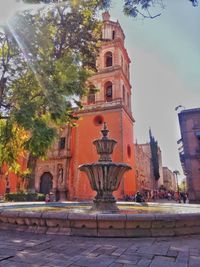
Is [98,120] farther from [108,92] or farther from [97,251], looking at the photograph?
[97,251]

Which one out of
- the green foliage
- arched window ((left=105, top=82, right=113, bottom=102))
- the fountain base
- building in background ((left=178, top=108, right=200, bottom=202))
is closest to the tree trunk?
the green foliage

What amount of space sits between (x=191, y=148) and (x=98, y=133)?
8579mm

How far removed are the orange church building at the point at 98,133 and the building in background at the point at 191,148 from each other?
5120 millimetres

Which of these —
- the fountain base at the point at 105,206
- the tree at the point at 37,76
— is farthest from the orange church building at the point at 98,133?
the fountain base at the point at 105,206

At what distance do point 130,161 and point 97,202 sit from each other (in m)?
16.8

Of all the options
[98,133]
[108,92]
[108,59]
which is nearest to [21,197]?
[98,133]

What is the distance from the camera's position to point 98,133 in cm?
2292

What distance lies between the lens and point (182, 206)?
27.4ft

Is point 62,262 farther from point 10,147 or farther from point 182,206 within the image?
point 10,147

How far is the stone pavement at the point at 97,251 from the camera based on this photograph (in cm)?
279

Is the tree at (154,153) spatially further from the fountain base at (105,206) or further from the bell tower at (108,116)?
the fountain base at (105,206)

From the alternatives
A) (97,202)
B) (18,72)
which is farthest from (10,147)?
(97,202)

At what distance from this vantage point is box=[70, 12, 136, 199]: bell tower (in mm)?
21984

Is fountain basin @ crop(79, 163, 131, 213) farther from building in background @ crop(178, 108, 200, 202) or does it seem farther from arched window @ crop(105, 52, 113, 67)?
arched window @ crop(105, 52, 113, 67)
